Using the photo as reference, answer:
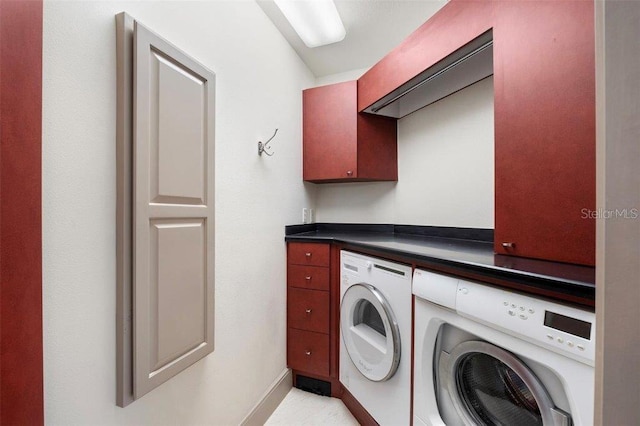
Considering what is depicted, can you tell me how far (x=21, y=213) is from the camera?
582 mm

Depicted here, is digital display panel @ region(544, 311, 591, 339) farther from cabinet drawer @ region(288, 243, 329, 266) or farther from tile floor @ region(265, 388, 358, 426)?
tile floor @ region(265, 388, 358, 426)

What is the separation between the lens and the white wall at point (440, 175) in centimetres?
163

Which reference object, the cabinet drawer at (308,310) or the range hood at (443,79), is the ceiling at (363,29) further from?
the cabinet drawer at (308,310)

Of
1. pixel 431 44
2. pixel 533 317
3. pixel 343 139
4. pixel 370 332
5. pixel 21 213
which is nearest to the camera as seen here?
pixel 21 213

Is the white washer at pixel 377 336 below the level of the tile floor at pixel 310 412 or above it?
above

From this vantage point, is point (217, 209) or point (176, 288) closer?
point (176, 288)

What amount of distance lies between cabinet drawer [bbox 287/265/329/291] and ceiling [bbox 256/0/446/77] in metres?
1.76

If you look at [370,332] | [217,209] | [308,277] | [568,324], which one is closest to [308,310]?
[308,277]

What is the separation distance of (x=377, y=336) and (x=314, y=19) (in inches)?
78.7

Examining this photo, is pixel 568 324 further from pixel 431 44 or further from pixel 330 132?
pixel 330 132

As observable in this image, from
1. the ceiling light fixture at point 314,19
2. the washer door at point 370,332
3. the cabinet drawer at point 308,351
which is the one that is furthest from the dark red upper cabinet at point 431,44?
the cabinet drawer at point 308,351

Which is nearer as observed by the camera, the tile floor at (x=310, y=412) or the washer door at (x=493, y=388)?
the washer door at (x=493, y=388)

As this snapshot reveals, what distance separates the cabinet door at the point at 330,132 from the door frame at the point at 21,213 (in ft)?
5.67

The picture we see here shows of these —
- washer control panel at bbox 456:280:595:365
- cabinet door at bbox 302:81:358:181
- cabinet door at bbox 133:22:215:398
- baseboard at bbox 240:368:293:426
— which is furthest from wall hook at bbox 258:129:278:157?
baseboard at bbox 240:368:293:426
